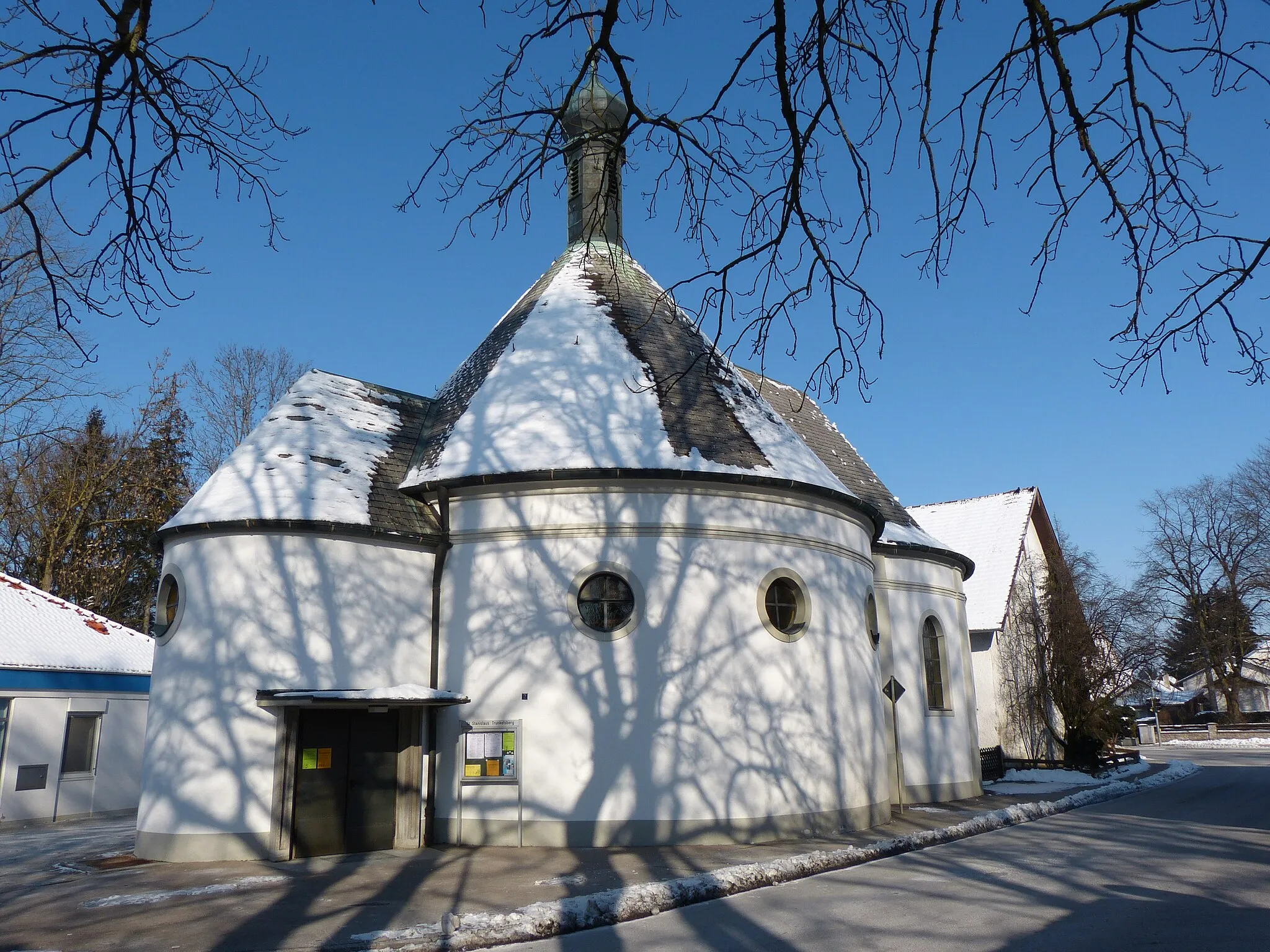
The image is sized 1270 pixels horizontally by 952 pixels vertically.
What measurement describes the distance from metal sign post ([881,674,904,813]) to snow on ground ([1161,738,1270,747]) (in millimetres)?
33998

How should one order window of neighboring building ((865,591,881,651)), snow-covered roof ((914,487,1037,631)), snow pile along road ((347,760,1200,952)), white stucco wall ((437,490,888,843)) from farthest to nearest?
snow-covered roof ((914,487,1037,631)) → window of neighboring building ((865,591,881,651)) → white stucco wall ((437,490,888,843)) → snow pile along road ((347,760,1200,952))

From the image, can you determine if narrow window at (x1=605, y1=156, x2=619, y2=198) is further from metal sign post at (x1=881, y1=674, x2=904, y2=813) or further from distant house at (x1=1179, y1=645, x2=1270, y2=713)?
distant house at (x1=1179, y1=645, x2=1270, y2=713)

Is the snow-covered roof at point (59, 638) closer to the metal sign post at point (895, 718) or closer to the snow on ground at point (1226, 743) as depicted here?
the metal sign post at point (895, 718)

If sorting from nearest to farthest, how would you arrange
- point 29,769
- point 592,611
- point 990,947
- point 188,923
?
point 990,947, point 188,923, point 592,611, point 29,769

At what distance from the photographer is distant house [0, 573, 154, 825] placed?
18.4m

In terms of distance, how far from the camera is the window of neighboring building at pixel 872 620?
55.2ft

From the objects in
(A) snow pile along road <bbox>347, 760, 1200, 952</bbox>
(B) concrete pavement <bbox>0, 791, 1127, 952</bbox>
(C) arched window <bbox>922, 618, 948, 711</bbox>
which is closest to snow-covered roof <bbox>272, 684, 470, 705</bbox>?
(B) concrete pavement <bbox>0, 791, 1127, 952</bbox>

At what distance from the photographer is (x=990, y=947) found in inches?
285

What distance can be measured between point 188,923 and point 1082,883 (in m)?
8.98

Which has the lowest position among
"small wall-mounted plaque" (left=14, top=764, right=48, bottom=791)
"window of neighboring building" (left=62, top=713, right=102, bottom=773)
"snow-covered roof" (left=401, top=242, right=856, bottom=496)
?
"small wall-mounted plaque" (left=14, top=764, right=48, bottom=791)

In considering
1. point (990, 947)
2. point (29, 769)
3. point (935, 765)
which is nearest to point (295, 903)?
point (990, 947)

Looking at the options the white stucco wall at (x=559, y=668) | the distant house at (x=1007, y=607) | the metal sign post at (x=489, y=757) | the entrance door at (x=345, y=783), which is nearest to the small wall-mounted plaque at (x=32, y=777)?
the white stucco wall at (x=559, y=668)

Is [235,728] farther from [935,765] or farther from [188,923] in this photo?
[935,765]

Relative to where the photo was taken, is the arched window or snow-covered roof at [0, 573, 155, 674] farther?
the arched window
